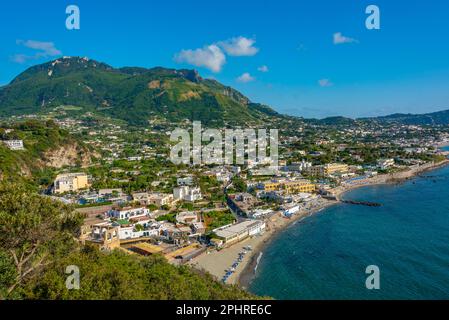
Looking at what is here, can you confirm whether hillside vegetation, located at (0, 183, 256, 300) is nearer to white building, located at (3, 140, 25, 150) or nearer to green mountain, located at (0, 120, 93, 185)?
green mountain, located at (0, 120, 93, 185)

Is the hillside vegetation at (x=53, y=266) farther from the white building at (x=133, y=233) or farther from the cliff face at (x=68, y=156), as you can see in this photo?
the cliff face at (x=68, y=156)

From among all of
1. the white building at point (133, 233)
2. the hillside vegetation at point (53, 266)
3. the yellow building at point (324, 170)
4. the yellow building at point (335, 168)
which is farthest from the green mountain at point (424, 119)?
the hillside vegetation at point (53, 266)

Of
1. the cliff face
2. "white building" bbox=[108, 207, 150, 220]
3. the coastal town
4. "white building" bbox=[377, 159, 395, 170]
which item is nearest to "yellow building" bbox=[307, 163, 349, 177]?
the coastal town

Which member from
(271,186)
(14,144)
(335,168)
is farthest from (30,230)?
(335,168)

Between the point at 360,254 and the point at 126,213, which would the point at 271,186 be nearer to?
the point at 126,213

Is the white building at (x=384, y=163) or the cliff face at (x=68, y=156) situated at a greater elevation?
the cliff face at (x=68, y=156)
